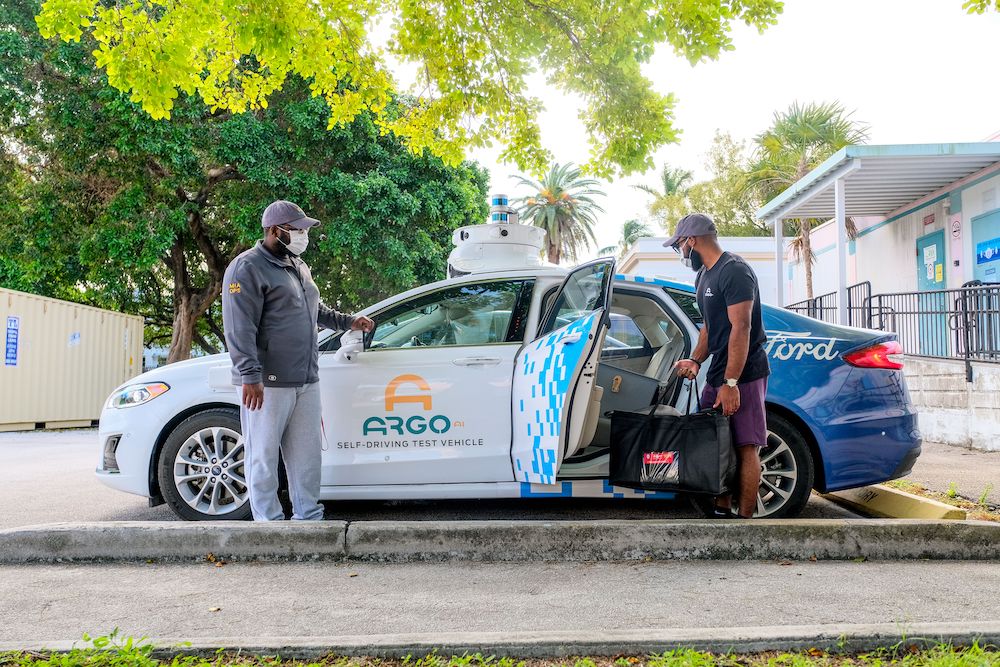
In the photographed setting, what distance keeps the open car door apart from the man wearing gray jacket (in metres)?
1.19

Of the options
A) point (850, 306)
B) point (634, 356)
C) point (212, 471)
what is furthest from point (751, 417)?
point (850, 306)

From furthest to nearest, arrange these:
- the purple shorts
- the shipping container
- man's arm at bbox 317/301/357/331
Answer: the shipping container → man's arm at bbox 317/301/357/331 → the purple shorts

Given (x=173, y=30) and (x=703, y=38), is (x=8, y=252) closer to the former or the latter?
(x=173, y=30)

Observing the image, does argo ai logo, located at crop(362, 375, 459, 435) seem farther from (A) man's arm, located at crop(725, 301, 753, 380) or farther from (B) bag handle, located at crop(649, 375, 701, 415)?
(A) man's arm, located at crop(725, 301, 753, 380)

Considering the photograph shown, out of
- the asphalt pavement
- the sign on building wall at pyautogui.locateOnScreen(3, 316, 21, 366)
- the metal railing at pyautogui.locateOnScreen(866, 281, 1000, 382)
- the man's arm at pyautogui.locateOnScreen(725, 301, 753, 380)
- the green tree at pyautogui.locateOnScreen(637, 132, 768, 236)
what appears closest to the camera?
the asphalt pavement

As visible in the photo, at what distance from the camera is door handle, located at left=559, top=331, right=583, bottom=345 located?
150 inches

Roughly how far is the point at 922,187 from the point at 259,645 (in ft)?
43.8

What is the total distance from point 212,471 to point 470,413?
1.59 m

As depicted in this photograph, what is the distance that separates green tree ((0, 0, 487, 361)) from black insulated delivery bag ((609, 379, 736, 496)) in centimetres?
1335

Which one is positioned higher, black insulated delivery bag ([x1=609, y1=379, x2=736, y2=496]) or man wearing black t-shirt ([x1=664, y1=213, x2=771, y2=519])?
man wearing black t-shirt ([x1=664, y1=213, x2=771, y2=519])

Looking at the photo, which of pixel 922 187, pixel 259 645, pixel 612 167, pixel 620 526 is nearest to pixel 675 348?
pixel 620 526

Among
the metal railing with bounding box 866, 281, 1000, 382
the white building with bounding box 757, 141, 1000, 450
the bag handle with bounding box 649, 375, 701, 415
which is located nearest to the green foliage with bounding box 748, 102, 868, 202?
the white building with bounding box 757, 141, 1000, 450

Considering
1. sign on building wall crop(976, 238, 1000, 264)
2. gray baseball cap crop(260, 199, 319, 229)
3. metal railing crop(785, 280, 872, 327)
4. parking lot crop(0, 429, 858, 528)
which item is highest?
sign on building wall crop(976, 238, 1000, 264)

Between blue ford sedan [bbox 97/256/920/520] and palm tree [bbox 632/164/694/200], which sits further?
palm tree [bbox 632/164/694/200]
